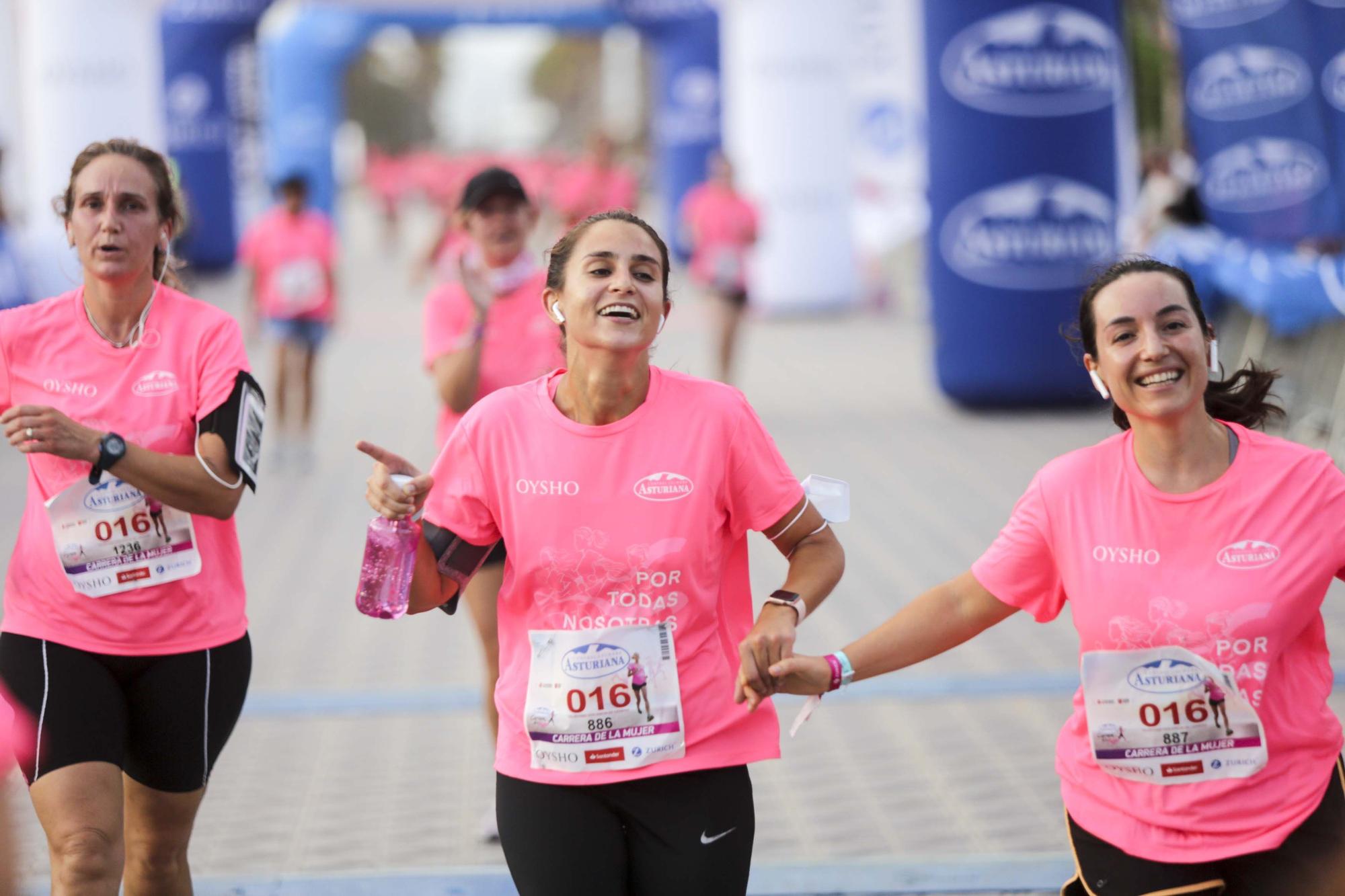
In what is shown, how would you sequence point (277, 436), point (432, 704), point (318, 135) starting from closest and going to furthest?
point (432, 704)
point (277, 436)
point (318, 135)

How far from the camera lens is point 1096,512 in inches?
110

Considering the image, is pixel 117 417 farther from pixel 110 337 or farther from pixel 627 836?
pixel 627 836

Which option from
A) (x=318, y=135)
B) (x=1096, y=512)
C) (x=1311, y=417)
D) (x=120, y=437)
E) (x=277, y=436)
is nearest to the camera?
(x=1096, y=512)

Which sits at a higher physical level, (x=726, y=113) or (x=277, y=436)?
(x=726, y=113)

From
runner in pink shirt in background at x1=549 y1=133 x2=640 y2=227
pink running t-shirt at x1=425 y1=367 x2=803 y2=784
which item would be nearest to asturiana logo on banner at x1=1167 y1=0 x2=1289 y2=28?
runner in pink shirt in background at x1=549 y1=133 x2=640 y2=227

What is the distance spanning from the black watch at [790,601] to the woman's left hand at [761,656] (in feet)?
0.21

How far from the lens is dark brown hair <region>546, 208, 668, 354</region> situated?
295 cm

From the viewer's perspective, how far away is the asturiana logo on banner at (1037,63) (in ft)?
37.8

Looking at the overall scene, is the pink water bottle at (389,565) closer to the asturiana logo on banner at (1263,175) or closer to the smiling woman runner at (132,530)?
the smiling woman runner at (132,530)

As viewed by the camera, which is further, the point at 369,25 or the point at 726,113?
the point at 369,25

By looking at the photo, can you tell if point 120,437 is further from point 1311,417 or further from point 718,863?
point 1311,417

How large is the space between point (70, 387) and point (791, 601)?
1492 millimetres

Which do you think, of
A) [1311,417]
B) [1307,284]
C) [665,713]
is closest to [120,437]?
[665,713]

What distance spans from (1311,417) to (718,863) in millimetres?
8122
